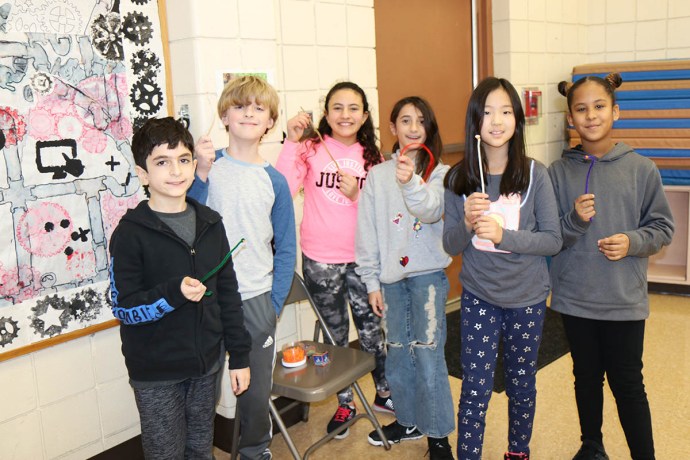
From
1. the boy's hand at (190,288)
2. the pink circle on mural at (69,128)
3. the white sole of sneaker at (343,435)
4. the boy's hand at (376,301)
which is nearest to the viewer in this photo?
the boy's hand at (190,288)

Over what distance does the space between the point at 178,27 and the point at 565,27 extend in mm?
3270

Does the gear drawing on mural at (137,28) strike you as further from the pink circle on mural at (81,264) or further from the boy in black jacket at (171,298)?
the pink circle on mural at (81,264)

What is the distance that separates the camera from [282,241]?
6.95 feet

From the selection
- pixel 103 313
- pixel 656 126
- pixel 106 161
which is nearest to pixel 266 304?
pixel 103 313

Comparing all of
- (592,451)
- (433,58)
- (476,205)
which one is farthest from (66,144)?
(433,58)

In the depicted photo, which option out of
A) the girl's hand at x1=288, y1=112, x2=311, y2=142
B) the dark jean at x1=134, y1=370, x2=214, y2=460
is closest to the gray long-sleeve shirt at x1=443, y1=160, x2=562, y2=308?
the girl's hand at x1=288, y1=112, x2=311, y2=142

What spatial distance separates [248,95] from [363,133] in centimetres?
67

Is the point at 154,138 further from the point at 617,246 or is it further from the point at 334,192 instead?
the point at 617,246

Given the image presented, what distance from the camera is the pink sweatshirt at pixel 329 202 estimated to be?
2445 mm

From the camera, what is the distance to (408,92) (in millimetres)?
3631

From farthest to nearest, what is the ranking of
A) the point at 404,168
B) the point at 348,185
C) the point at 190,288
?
the point at 348,185, the point at 404,168, the point at 190,288

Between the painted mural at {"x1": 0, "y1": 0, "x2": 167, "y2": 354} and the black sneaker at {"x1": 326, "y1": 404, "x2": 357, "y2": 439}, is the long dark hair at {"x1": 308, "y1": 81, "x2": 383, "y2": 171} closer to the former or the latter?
the painted mural at {"x1": 0, "y1": 0, "x2": 167, "y2": 354}

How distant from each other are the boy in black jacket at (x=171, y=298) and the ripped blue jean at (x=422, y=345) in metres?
0.67

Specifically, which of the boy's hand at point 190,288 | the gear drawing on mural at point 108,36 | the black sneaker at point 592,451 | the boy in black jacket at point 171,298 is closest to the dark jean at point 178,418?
the boy in black jacket at point 171,298
